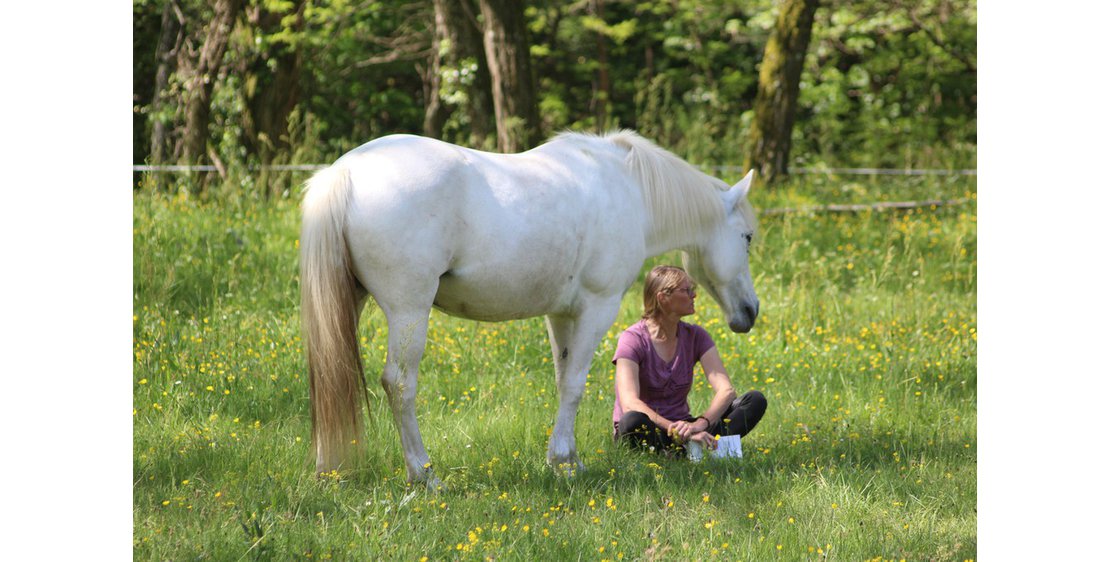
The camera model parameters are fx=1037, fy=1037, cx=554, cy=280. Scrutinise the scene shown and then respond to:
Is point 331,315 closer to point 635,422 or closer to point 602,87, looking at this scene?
point 635,422

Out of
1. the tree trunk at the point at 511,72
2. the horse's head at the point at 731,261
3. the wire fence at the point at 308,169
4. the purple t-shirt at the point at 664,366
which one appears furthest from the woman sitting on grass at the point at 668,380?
the tree trunk at the point at 511,72

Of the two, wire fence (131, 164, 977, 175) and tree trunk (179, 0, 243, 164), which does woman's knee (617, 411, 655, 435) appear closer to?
wire fence (131, 164, 977, 175)

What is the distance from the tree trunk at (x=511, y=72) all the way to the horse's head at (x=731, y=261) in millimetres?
4947

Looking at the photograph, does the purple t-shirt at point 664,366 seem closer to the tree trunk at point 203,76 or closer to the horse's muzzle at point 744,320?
the horse's muzzle at point 744,320

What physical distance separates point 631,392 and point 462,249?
1.18 meters

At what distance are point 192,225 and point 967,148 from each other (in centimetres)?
1141

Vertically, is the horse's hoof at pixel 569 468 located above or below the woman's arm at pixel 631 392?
below

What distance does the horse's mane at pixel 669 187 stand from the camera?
15.9 feet

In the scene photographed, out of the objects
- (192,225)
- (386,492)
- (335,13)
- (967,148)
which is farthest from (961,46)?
(386,492)

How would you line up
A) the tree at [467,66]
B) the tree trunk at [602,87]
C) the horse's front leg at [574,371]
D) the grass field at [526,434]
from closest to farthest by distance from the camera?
the grass field at [526,434] < the horse's front leg at [574,371] < the tree at [467,66] < the tree trunk at [602,87]

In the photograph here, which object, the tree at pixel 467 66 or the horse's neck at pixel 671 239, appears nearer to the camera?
the horse's neck at pixel 671 239

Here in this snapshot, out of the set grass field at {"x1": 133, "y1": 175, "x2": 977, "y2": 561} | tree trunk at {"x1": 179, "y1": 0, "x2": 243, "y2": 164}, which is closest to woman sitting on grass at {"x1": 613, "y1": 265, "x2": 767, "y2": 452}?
grass field at {"x1": 133, "y1": 175, "x2": 977, "y2": 561}

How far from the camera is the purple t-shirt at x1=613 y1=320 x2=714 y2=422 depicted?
4.84 metres

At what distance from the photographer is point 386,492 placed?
4.03 metres
